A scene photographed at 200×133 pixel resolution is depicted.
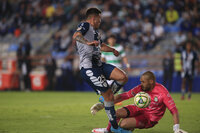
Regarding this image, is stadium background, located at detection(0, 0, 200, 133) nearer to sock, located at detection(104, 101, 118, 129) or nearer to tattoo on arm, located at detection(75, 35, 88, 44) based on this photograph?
sock, located at detection(104, 101, 118, 129)

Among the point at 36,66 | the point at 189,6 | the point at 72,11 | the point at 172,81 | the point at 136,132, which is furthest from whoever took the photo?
the point at 72,11

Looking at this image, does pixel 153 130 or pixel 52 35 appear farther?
pixel 52 35

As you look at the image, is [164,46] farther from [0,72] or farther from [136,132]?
[136,132]

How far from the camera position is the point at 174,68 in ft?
67.8

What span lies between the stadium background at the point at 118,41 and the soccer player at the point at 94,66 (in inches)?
500

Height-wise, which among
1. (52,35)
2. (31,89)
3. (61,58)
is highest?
(52,35)

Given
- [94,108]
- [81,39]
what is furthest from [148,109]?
[81,39]

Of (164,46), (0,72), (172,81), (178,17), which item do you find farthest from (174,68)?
(0,72)

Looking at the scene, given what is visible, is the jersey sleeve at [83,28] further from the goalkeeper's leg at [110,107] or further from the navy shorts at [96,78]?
the goalkeeper's leg at [110,107]

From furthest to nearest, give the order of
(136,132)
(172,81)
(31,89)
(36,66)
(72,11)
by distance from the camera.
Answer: (72,11) < (36,66) < (31,89) < (172,81) < (136,132)

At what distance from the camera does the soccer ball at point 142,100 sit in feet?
21.3

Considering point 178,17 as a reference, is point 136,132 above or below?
below

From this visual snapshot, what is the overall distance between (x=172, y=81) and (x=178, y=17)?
4.32 metres

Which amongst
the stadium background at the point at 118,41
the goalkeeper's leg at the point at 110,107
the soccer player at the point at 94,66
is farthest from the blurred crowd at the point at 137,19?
the goalkeeper's leg at the point at 110,107
